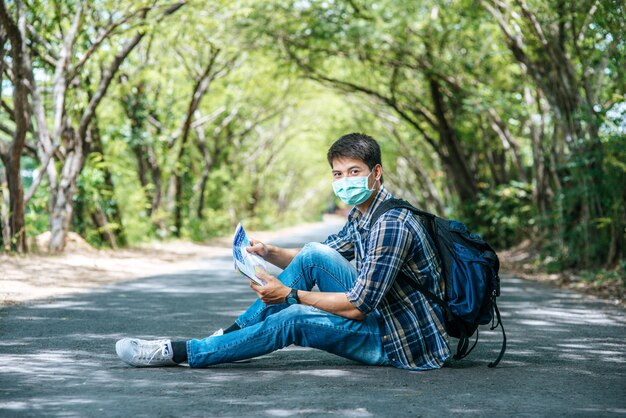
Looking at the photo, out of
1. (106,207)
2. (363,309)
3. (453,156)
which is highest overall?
(453,156)

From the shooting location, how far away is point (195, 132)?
30.2m

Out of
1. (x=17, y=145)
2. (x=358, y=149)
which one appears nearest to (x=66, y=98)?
(x=17, y=145)

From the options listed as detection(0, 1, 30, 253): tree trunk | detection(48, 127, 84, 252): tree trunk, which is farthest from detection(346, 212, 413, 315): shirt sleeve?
detection(48, 127, 84, 252): tree trunk

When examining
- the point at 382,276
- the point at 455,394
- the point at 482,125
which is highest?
the point at 482,125

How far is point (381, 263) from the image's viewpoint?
192 inches

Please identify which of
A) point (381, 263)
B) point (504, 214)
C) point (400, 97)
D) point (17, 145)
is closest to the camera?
point (381, 263)

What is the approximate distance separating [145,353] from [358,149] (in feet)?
6.11

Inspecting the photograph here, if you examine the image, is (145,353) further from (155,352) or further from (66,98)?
(66,98)

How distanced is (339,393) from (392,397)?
0.30m

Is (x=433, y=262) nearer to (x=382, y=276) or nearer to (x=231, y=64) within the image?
(x=382, y=276)

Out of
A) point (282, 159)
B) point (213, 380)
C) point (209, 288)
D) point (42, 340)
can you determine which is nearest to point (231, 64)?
point (209, 288)

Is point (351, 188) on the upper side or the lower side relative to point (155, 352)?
upper

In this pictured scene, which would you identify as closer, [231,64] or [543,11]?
[543,11]

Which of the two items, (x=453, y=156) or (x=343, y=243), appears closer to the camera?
(x=343, y=243)
